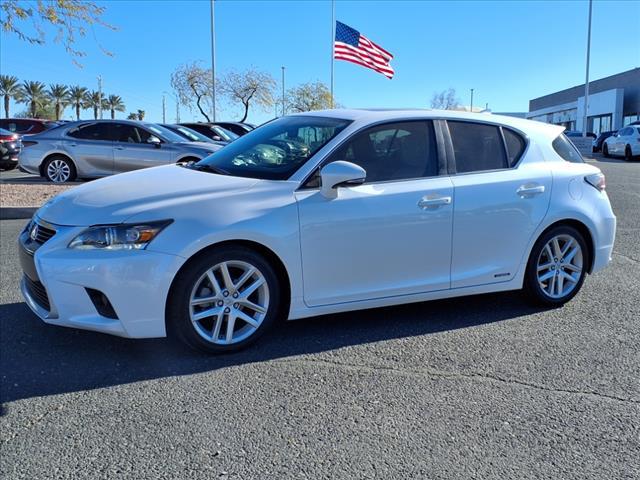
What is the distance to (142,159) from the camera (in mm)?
12719

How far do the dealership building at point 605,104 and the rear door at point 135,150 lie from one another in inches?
2002

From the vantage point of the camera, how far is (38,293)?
3.83 meters

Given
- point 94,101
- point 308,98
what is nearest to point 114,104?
point 94,101

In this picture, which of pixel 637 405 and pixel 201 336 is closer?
pixel 637 405

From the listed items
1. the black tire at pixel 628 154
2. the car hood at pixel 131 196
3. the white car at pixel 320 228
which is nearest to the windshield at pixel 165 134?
the white car at pixel 320 228

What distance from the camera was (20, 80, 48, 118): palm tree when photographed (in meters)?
60.2

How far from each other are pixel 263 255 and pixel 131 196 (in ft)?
3.02

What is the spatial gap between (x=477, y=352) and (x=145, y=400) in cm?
216

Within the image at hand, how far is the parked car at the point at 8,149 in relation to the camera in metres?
17.1

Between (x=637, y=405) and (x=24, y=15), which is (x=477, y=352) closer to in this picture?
(x=637, y=405)

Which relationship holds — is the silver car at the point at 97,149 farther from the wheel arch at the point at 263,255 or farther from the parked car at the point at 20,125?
the parked car at the point at 20,125

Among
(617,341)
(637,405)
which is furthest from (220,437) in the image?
(617,341)

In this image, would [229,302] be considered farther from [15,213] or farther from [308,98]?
[308,98]

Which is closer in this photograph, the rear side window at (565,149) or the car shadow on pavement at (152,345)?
the car shadow on pavement at (152,345)
